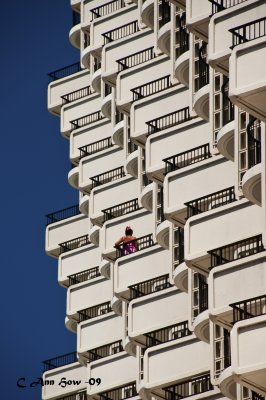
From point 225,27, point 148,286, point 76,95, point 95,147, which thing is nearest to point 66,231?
point 95,147

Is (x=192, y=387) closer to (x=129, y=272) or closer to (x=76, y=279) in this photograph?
(x=129, y=272)

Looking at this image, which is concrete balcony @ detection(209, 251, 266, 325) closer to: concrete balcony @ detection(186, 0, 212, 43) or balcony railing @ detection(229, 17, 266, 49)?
balcony railing @ detection(229, 17, 266, 49)

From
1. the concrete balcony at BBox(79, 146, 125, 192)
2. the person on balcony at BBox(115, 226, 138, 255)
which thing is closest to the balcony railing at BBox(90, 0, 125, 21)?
the concrete balcony at BBox(79, 146, 125, 192)

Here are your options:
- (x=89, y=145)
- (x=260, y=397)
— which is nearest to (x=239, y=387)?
(x=260, y=397)

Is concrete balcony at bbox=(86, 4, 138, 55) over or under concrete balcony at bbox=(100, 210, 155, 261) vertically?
over

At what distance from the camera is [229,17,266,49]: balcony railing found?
93319mm

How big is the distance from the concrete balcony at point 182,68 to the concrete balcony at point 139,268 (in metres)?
6.96

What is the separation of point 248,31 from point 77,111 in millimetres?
35110

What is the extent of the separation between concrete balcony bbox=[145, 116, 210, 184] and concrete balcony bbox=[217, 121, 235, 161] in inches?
321

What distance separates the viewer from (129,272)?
380ft

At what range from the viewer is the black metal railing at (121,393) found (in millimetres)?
116188

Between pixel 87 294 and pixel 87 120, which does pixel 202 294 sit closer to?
pixel 87 294

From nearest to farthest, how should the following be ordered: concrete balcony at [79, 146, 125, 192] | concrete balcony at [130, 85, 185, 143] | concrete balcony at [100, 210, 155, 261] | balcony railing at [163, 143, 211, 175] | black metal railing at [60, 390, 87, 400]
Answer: balcony railing at [163, 143, 211, 175] → concrete balcony at [130, 85, 185, 143] → concrete balcony at [100, 210, 155, 261] → black metal railing at [60, 390, 87, 400] → concrete balcony at [79, 146, 125, 192]

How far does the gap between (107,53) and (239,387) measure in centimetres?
2892
